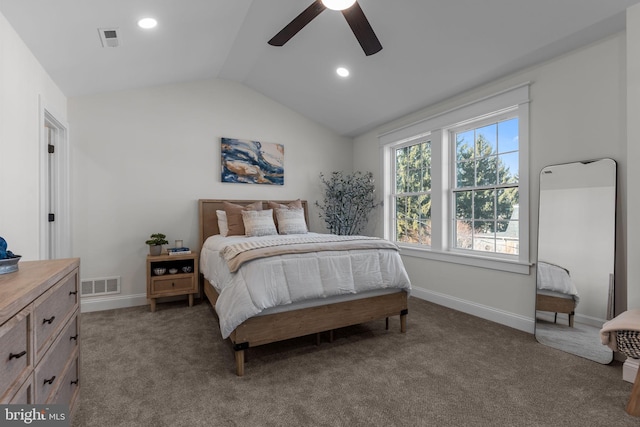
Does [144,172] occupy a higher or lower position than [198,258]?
higher

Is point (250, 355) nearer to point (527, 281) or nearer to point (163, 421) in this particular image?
point (163, 421)

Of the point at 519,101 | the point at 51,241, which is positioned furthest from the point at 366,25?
the point at 51,241

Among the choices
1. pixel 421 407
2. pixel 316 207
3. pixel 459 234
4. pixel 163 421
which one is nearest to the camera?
pixel 163 421

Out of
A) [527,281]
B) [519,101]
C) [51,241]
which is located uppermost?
[519,101]

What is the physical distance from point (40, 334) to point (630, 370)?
10.6 ft

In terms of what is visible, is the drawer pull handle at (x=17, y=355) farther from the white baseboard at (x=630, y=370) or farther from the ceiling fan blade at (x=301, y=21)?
the white baseboard at (x=630, y=370)

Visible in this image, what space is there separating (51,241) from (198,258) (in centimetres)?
146

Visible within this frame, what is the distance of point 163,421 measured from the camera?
169 centimetres

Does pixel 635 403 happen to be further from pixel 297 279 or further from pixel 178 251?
pixel 178 251

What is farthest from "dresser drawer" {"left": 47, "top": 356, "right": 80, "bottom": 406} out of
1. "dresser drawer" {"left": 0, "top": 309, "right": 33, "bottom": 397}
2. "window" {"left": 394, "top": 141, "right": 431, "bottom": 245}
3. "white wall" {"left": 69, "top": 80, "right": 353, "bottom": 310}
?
"window" {"left": 394, "top": 141, "right": 431, "bottom": 245}

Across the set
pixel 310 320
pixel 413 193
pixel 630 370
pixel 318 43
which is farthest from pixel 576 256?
pixel 318 43

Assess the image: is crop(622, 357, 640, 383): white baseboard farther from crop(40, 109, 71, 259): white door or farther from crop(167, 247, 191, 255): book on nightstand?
crop(40, 109, 71, 259): white door

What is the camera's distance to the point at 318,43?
339cm

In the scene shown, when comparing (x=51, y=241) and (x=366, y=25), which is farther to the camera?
(x=51, y=241)
